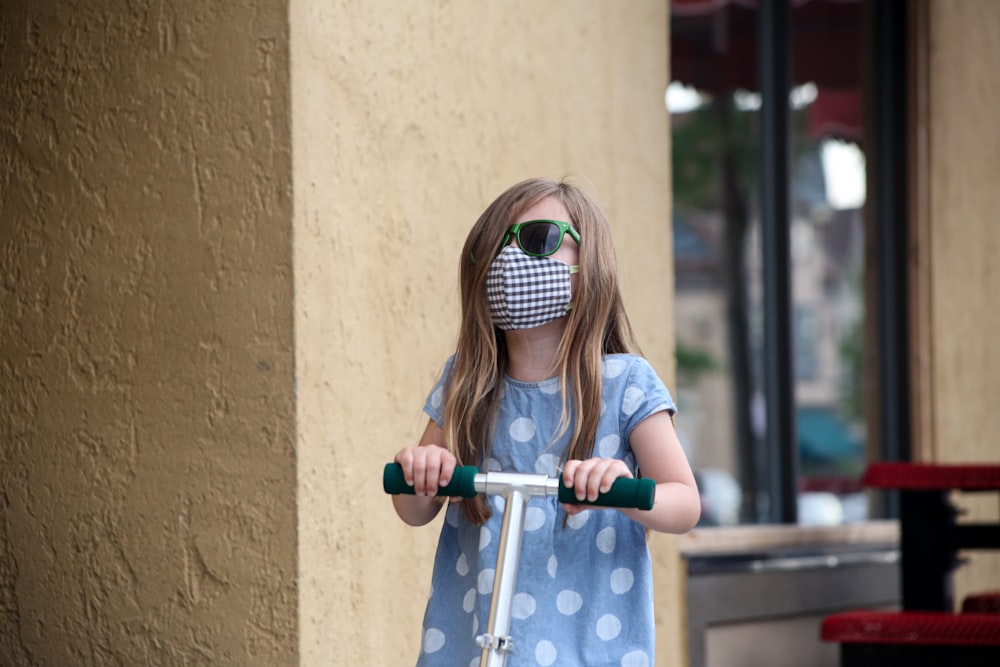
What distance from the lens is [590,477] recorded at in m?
1.93

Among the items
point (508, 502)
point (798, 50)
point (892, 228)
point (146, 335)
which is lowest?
point (508, 502)

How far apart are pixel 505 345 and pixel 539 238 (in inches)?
8.4

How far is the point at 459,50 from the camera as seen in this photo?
367 centimetres

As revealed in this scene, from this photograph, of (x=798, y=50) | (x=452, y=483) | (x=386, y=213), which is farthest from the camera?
(x=798, y=50)

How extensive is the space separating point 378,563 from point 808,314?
6394 millimetres

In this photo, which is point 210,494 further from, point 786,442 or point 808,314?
point 808,314

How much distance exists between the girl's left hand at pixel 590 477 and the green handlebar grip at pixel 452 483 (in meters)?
0.15

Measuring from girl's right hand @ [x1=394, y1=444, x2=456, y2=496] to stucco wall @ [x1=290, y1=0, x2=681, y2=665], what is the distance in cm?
106

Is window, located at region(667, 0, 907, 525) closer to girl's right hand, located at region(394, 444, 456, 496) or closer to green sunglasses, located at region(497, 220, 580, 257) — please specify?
green sunglasses, located at region(497, 220, 580, 257)

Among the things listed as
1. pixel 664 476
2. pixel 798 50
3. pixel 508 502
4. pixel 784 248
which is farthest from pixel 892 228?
pixel 508 502

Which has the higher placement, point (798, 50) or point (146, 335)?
point (798, 50)

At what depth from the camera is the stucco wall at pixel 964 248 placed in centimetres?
569

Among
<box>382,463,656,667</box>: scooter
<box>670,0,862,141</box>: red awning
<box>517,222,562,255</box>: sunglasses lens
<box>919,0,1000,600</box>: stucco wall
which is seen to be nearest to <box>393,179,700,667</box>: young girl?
<box>517,222,562,255</box>: sunglasses lens

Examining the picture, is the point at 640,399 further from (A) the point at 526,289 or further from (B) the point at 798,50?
(B) the point at 798,50
